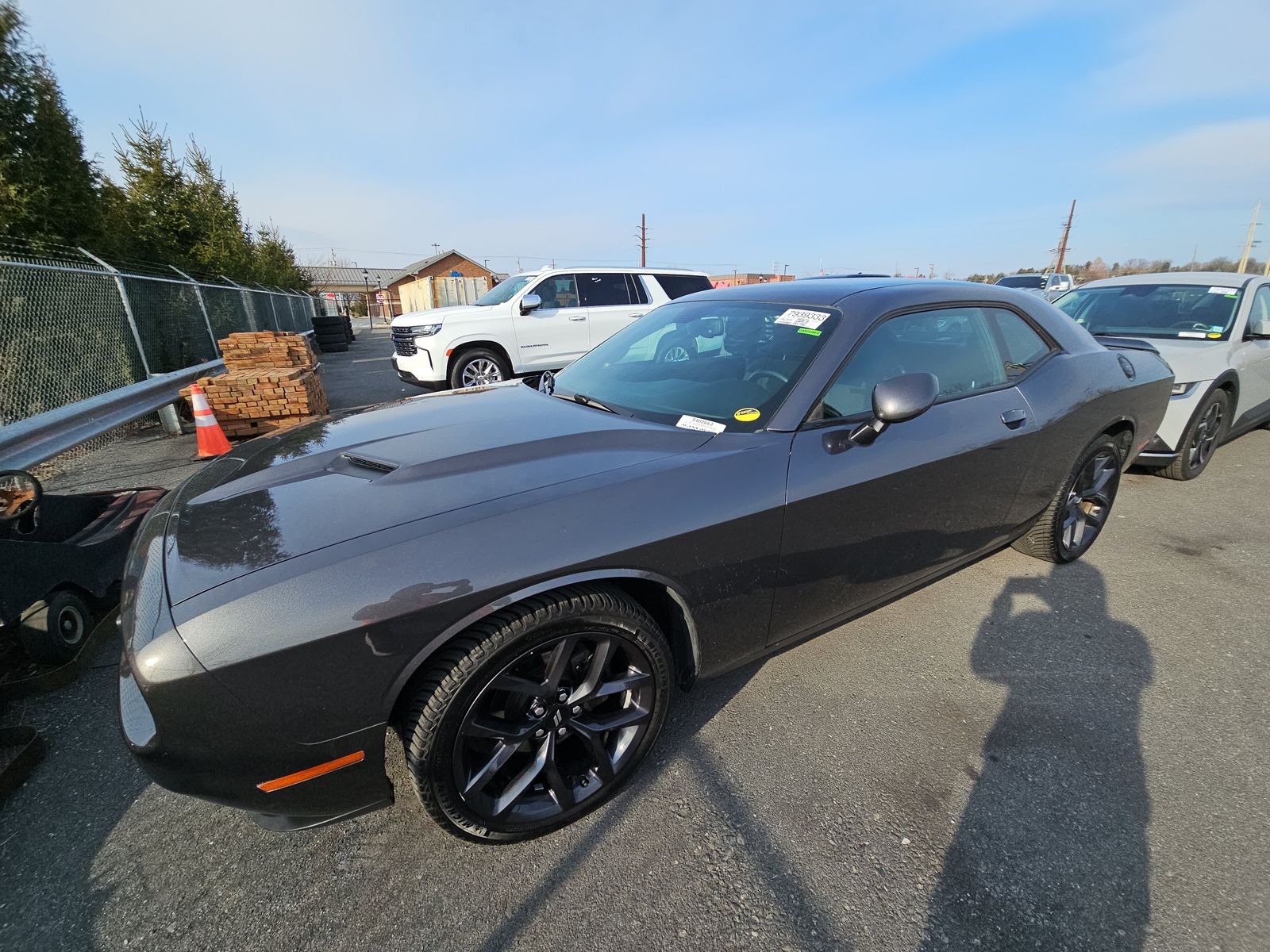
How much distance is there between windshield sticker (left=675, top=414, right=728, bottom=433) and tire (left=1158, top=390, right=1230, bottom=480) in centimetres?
459

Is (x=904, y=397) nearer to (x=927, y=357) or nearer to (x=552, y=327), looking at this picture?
(x=927, y=357)

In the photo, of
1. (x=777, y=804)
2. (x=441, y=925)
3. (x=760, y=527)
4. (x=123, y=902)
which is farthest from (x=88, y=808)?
(x=760, y=527)

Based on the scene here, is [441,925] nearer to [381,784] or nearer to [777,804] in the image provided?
[381,784]

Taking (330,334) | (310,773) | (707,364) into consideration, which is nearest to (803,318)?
(707,364)

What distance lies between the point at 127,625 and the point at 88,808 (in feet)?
2.97

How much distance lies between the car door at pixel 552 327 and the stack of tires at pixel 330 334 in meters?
12.7

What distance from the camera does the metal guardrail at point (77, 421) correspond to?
3.69 metres

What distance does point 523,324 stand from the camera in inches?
315

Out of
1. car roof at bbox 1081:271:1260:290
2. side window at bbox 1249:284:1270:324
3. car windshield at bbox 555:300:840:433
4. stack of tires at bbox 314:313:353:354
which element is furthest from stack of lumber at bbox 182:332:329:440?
stack of tires at bbox 314:313:353:354

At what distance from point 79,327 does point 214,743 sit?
7031 millimetres

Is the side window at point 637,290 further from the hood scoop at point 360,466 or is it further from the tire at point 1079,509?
the hood scoop at point 360,466

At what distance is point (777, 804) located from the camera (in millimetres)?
1812

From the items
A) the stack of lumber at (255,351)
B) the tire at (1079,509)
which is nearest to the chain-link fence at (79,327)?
the stack of lumber at (255,351)

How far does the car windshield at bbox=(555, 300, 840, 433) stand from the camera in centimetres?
209
